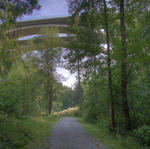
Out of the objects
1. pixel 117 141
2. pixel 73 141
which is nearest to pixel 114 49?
pixel 117 141

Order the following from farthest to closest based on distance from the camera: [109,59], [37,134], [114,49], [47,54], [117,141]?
[47,54], [109,59], [114,49], [37,134], [117,141]

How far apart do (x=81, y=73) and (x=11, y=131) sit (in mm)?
5508

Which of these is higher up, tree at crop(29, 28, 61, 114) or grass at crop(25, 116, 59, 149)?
tree at crop(29, 28, 61, 114)

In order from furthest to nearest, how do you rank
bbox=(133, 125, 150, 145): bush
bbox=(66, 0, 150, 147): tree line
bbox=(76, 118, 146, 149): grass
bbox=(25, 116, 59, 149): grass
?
bbox=(66, 0, 150, 147): tree line, bbox=(133, 125, 150, 145): bush, bbox=(76, 118, 146, 149): grass, bbox=(25, 116, 59, 149): grass

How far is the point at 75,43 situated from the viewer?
9266mm

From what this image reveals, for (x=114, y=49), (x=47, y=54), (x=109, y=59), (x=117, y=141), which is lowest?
(x=117, y=141)

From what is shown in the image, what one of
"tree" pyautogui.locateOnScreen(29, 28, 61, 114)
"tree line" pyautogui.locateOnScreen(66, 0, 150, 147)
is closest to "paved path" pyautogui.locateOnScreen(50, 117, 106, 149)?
"tree line" pyautogui.locateOnScreen(66, 0, 150, 147)

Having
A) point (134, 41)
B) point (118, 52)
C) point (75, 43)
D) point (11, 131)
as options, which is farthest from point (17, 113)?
point (134, 41)

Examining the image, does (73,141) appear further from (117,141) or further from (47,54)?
(47,54)

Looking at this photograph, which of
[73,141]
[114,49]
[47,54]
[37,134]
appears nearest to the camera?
[73,141]

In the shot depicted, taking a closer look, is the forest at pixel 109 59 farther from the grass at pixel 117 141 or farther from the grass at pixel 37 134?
the grass at pixel 117 141

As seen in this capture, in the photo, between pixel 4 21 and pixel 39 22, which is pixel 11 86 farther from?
pixel 39 22

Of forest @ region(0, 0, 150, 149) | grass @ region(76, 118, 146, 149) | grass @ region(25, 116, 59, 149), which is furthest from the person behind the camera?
forest @ region(0, 0, 150, 149)

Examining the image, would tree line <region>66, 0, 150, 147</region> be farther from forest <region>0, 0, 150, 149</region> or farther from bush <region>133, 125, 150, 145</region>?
bush <region>133, 125, 150, 145</region>
